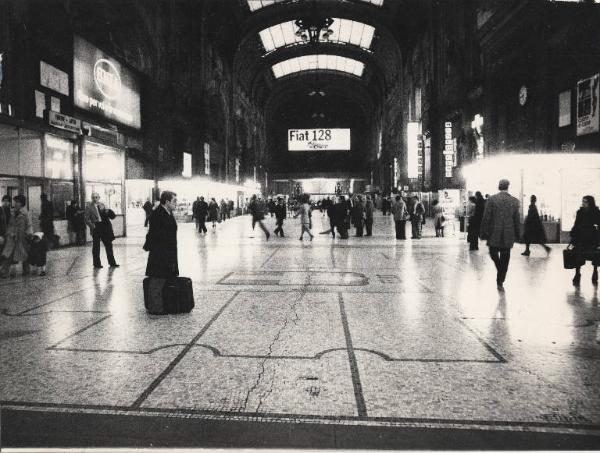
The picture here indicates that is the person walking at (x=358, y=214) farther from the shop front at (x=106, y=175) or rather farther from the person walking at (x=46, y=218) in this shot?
the person walking at (x=46, y=218)

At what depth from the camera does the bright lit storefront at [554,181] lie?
48.8ft

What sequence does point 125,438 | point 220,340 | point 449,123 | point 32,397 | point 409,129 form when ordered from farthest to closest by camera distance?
point 409,129
point 449,123
point 220,340
point 32,397
point 125,438

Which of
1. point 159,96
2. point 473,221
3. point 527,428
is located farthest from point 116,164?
point 527,428

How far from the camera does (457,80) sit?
26.6 metres

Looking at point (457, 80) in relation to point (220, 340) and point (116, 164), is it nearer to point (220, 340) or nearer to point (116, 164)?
point (116, 164)

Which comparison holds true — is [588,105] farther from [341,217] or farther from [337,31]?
[337,31]

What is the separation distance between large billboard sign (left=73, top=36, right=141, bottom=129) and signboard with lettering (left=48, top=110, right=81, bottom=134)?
2012 mm

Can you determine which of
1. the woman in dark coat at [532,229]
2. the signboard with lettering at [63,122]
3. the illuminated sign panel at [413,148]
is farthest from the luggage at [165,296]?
the illuminated sign panel at [413,148]

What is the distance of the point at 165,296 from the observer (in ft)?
20.2

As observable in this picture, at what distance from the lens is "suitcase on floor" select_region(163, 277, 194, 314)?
6.17 metres

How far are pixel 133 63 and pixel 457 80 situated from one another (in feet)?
53.2

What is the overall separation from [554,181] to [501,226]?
9197 millimetres

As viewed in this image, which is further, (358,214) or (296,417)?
(358,214)

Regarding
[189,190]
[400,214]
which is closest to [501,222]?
[400,214]
